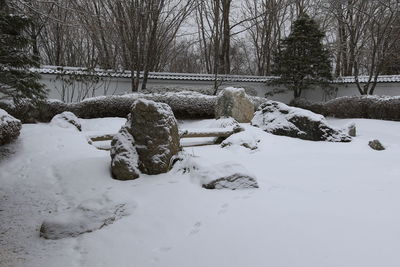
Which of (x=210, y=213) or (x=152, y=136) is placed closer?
(x=210, y=213)

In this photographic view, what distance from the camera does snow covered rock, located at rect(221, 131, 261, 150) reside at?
635cm

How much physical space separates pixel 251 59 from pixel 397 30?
11.4m

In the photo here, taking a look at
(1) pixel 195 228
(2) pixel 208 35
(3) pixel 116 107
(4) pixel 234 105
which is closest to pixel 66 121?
(3) pixel 116 107

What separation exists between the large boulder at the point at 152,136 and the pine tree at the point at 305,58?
1174 cm

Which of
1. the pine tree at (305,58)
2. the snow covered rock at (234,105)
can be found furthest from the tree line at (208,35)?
the snow covered rock at (234,105)

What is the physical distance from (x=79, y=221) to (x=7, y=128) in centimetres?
366

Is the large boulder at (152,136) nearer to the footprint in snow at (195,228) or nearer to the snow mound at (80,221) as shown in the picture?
the snow mound at (80,221)

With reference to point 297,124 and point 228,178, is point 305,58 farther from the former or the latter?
point 228,178

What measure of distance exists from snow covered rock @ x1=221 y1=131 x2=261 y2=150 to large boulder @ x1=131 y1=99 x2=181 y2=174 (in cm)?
218

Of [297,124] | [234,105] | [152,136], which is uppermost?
[234,105]

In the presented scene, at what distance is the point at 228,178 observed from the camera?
151 inches

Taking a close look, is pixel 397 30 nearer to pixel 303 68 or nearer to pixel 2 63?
pixel 303 68

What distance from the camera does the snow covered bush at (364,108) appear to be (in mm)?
10180

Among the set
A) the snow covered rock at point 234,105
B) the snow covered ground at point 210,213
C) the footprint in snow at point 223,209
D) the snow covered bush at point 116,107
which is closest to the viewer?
the snow covered ground at point 210,213
